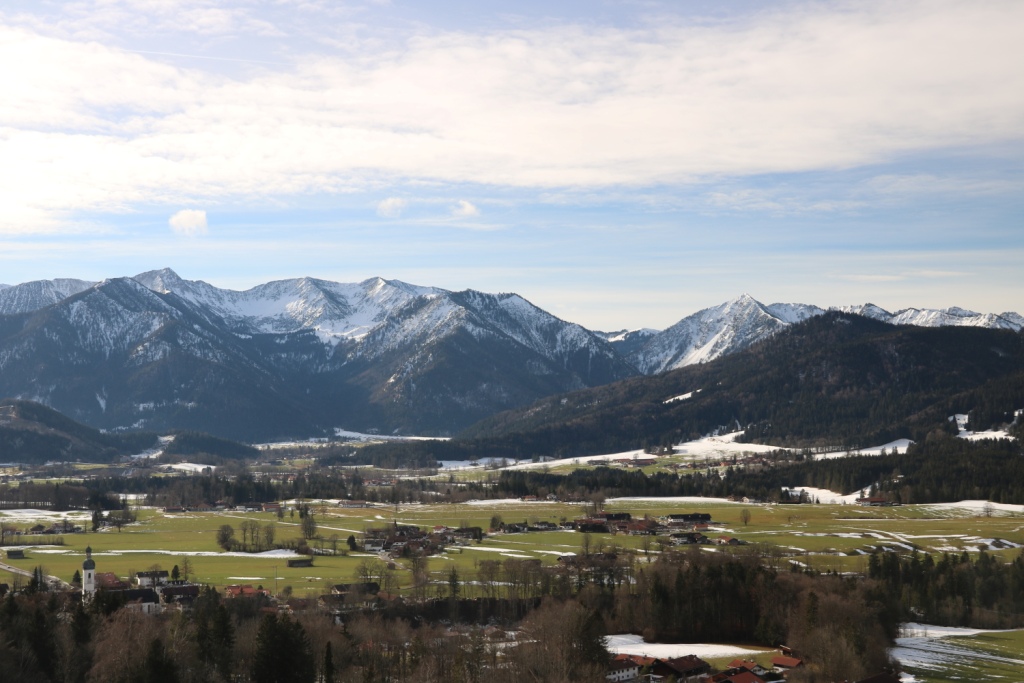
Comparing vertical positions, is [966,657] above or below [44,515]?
below

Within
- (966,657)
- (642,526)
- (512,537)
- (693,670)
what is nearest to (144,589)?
(693,670)

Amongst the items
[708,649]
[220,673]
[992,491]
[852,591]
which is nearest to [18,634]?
[220,673]

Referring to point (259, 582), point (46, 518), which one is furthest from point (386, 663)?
point (46, 518)

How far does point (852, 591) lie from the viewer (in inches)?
3565

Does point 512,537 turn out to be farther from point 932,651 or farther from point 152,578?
point 932,651

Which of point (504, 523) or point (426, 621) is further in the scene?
point (504, 523)

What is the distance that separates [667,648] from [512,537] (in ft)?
181

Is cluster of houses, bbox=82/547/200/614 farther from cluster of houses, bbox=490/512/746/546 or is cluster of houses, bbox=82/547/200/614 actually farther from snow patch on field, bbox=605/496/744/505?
snow patch on field, bbox=605/496/744/505

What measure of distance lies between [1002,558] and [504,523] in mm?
61771

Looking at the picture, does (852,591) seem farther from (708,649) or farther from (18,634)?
(18,634)

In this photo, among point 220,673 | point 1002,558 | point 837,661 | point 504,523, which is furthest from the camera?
point 504,523

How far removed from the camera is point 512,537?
141 metres

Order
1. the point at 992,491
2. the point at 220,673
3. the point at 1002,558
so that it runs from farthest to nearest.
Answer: the point at 992,491, the point at 1002,558, the point at 220,673

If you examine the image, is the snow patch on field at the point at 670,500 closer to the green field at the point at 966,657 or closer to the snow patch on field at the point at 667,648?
the green field at the point at 966,657
